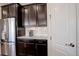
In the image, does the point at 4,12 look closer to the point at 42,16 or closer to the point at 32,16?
the point at 32,16

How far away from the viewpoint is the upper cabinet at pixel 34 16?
1.06 meters

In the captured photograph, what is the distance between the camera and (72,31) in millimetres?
968

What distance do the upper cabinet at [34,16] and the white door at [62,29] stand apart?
0.31 feet

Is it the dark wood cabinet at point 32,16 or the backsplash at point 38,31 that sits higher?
the dark wood cabinet at point 32,16

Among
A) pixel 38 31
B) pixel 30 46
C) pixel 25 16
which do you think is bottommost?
pixel 30 46

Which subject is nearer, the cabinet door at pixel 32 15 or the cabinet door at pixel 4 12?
the cabinet door at pixel 4 12

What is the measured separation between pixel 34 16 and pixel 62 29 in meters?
0.31

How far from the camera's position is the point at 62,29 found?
983 mm

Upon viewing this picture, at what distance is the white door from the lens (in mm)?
965

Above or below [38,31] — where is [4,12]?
above

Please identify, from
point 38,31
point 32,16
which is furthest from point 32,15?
point 38,31

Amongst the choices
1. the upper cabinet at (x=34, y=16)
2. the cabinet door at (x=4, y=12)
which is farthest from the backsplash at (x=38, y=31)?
the cabinet door at (x=4, y=12)

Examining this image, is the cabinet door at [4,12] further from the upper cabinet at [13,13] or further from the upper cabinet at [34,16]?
the upper cabinet at [34,16]

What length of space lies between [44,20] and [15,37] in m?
0.33
